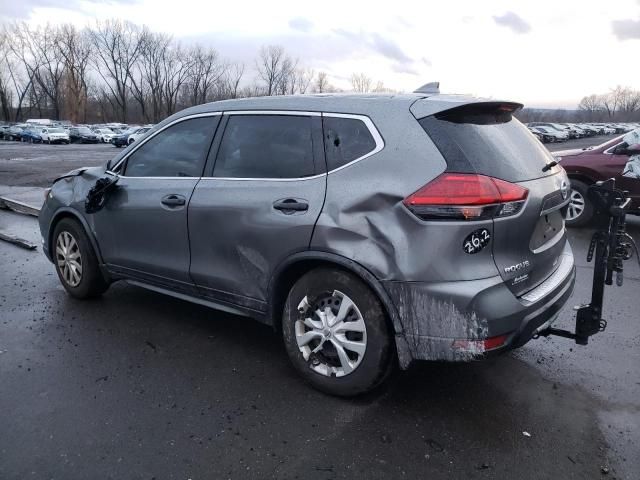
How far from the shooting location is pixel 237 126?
141 inches

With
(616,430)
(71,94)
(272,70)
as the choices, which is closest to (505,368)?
(616,430)

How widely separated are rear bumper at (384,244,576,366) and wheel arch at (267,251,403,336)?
0.05 metres

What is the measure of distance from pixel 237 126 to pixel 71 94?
9280cm

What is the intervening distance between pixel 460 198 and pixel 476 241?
0.23m

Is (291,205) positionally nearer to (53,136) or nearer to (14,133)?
(53,136)

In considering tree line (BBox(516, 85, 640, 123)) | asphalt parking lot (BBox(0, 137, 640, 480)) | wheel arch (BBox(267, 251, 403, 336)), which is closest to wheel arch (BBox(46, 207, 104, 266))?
asphalt parking lot (BBox(0, 137, 640, 480))

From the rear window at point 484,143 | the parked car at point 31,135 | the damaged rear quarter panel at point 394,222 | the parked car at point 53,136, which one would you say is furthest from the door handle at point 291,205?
the parked car at point 31,135

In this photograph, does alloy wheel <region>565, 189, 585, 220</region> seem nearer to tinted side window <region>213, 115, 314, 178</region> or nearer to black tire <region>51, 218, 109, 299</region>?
tinted side window <region>213, 115, 314, 178</region>

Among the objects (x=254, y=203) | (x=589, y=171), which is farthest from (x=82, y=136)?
(x=254, y=203)

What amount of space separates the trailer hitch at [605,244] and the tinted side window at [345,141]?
1.33m

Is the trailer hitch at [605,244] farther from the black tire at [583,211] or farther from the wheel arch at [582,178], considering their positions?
the wheel arch at [582,178]

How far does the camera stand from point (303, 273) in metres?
3.18

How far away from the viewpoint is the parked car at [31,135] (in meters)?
47.8

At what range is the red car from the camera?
807 cm
